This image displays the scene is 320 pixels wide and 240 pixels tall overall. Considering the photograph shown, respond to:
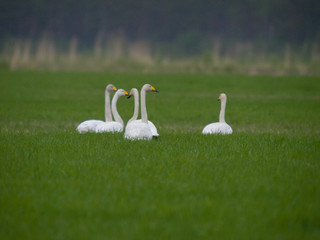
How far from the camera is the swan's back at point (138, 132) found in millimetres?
9312

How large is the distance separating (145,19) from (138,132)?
56.7 metres

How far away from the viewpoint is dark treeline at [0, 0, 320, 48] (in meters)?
60.4

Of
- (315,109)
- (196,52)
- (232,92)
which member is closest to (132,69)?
(232,92)

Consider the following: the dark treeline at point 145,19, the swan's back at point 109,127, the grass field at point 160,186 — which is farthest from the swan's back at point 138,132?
the dark treeline at point 145,19

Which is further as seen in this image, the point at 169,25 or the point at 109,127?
the point at 169,25

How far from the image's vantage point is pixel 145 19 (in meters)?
64.6

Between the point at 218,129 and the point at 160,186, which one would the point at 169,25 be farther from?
the point at 160,186

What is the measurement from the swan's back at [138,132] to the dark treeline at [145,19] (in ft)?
169

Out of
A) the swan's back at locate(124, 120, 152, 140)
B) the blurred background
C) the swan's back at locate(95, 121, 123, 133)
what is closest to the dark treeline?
the blurred background

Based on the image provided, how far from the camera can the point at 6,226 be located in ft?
15.8

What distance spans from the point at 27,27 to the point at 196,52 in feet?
65.8

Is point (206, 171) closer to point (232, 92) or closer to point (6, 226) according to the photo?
point (6, 226)

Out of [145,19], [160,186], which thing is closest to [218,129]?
[160,186]

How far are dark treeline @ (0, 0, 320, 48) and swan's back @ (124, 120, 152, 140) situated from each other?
2032 inches
